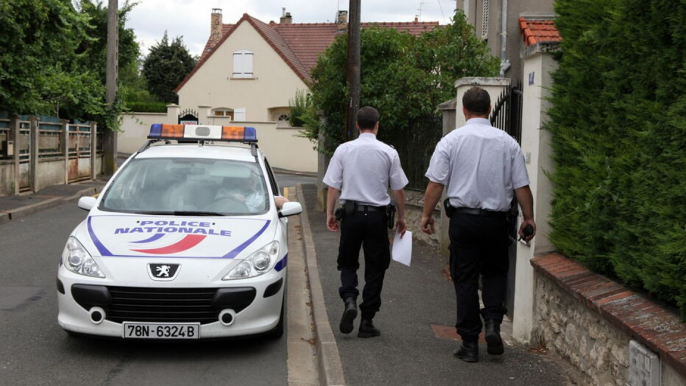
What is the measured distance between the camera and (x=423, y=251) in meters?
13.0

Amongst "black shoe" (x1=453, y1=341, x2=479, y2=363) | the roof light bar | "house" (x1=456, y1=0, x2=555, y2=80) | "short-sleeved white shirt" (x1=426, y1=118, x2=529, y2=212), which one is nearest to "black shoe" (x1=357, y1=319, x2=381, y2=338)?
"black shoe" (x1=453, y1=341, x2=479, y2=363)

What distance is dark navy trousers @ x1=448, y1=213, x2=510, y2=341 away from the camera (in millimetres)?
6098

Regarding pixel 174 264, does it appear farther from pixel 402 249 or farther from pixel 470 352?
pixel 470 352

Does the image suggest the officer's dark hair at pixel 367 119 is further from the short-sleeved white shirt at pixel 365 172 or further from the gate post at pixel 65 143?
the gate post at pixel 65 143

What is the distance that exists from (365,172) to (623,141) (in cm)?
238

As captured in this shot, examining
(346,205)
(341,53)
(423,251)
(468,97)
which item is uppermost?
(341,53)

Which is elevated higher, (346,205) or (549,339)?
(346,205)

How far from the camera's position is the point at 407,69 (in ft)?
50.5

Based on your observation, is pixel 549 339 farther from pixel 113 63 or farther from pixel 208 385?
pixel 113 63

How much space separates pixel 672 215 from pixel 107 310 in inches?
163

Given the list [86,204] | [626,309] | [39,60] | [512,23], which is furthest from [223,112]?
[626,309]

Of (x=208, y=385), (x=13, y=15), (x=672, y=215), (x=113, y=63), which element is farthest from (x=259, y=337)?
(x=113, y=63)

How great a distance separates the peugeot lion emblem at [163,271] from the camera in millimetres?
6494

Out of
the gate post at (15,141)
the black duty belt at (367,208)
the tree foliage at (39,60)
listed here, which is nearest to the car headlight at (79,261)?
the black duty belt at (367,208)
